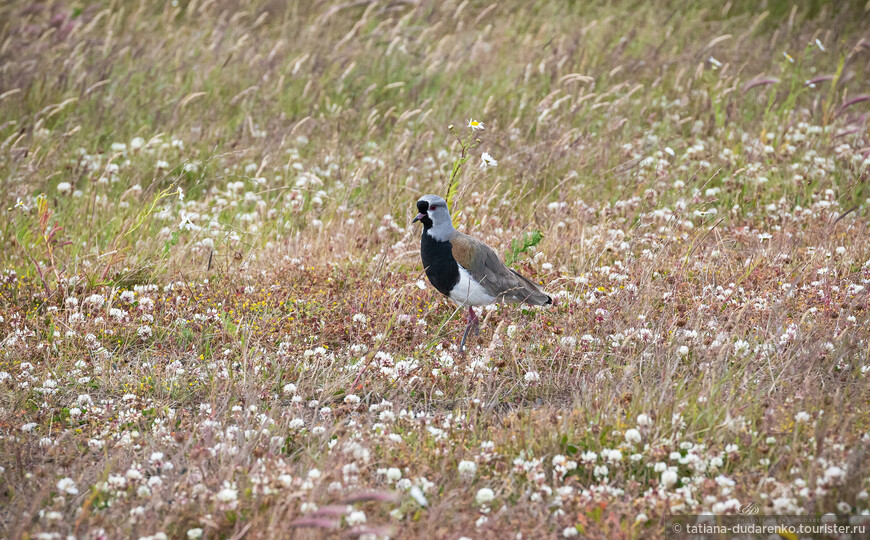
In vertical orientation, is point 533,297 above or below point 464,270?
below

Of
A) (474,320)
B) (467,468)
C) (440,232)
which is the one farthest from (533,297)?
(467,468)

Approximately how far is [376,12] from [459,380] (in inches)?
336

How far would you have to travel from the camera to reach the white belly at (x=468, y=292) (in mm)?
5434

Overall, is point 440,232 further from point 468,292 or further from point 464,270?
point 468,292

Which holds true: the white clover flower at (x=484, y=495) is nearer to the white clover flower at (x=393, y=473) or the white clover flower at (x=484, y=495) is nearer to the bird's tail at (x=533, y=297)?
the white clover flower at (x=393, y=473)

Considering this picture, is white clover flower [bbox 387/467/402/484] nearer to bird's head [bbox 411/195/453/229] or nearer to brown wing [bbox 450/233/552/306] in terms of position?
brown wing [bbox 450/233/552/306]

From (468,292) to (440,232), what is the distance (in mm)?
519

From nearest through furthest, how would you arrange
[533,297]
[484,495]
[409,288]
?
[484,495] < [533,297] < [409,288]

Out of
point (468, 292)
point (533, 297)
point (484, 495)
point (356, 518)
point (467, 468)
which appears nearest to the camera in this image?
point (356, 518)

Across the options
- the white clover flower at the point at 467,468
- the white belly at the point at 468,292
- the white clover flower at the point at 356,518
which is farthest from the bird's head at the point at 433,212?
the white clover flower at the point at 356,518

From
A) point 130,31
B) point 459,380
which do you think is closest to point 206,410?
point 459,380

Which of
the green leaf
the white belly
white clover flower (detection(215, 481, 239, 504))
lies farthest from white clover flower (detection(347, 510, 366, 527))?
the green leaf

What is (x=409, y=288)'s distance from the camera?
6176mm

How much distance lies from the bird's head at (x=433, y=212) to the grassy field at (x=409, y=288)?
619 mm
